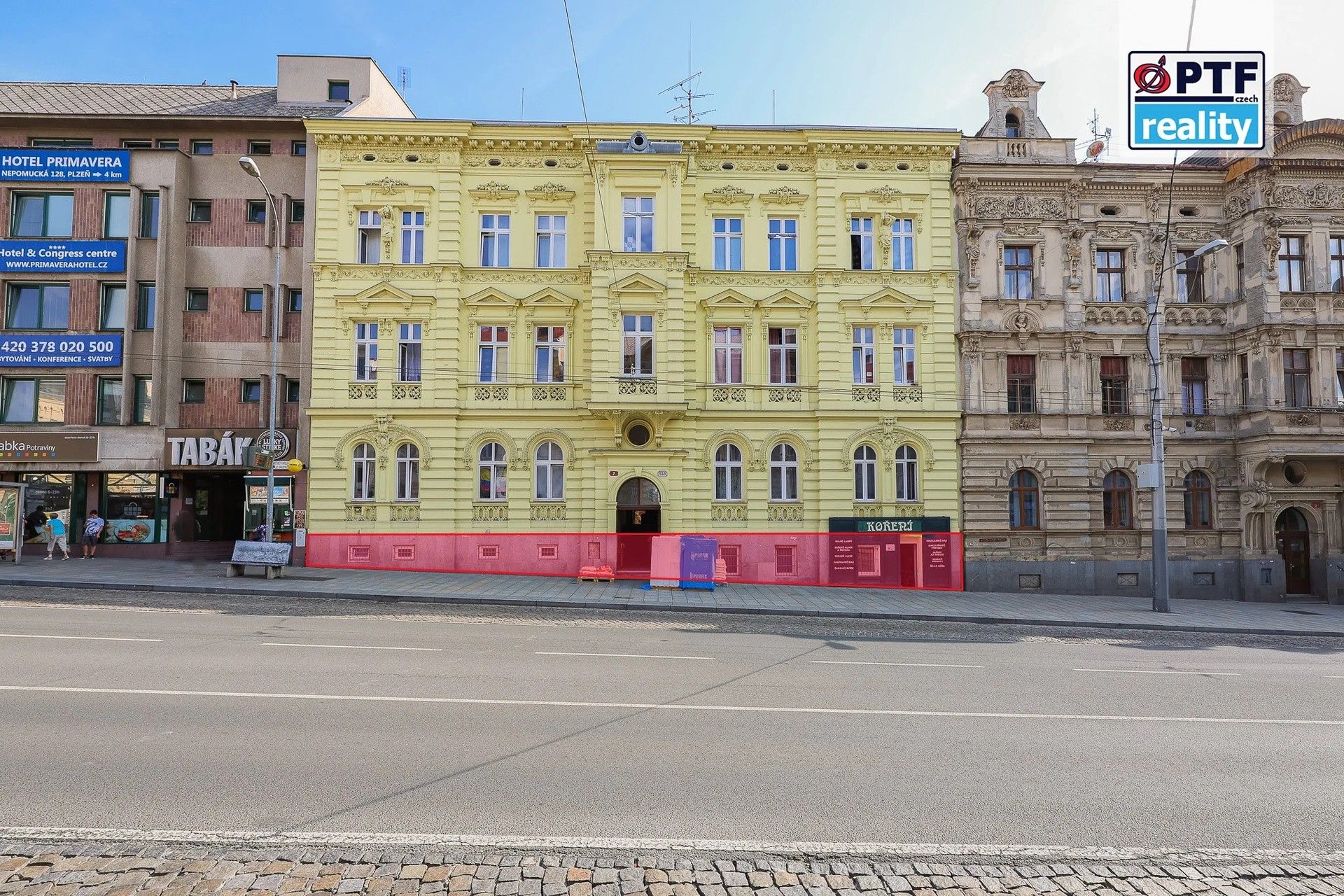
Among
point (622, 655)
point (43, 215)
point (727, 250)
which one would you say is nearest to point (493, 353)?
point (727, 250)

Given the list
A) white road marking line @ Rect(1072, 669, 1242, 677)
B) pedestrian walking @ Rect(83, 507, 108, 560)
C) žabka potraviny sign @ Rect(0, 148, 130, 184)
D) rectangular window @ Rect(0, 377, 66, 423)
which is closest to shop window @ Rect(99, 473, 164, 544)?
pedestrian walking @ Rect(83, 507, 108, 560)

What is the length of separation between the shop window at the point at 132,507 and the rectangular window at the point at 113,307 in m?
4.92


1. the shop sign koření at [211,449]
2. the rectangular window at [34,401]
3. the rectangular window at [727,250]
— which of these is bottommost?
the shop sign koření at [211,449]

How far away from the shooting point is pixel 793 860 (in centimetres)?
457

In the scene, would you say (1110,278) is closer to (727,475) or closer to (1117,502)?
(1117,502)

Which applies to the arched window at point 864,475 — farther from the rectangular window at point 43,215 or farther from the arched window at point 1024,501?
Result: the rectangular window at point 43,215

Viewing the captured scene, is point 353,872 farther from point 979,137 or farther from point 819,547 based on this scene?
point 979,137

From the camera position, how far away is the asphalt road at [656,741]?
517 cm

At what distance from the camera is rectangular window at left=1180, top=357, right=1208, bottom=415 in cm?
2434

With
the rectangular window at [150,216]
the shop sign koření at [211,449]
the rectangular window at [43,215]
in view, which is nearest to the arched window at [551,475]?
the shop sign koření at [211,449]

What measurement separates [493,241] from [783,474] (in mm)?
11882

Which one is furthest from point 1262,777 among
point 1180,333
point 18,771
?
point 1180,333

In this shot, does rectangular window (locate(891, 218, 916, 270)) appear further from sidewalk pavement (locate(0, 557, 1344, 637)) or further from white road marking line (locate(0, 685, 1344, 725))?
white road marking line (locate(0, 685, 1344, 725))

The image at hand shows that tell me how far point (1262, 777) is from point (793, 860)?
4.54 meters
